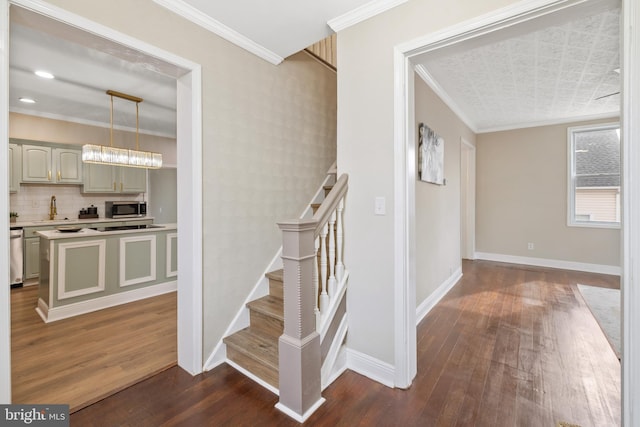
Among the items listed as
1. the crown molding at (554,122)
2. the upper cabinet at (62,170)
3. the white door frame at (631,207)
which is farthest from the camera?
the crown molding at (554,122)

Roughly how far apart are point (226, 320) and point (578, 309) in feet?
12.3

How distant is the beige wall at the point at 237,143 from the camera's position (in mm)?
1910

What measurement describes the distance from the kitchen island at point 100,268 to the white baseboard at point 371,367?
111 inches

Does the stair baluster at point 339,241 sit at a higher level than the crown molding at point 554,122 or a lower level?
lower

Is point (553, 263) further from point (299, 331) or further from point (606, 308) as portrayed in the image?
point (299, 331)

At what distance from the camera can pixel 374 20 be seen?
6.56 feet

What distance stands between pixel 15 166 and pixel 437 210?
5.82m

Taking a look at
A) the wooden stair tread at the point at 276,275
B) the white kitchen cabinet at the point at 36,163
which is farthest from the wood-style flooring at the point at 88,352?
the white kitchen cabinet at the point at 36,163

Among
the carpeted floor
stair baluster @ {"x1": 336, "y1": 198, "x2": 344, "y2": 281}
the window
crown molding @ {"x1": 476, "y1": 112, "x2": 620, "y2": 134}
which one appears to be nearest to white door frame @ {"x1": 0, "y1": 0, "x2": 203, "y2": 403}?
stair baluster @ {"x1": 336, "y1": 198, "x2": 344, "y2": 281}

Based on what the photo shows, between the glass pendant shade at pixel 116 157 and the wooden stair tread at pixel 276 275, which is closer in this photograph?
the wooden stair tread at pixel 276 275

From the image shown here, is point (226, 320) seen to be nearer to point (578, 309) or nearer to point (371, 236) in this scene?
point (371, 236)

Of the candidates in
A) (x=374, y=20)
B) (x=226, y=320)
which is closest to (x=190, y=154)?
(x=226, y=320)

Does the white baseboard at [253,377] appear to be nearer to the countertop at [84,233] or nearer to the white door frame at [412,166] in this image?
the white door frame at [412,166]

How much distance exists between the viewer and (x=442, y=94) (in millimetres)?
3691
